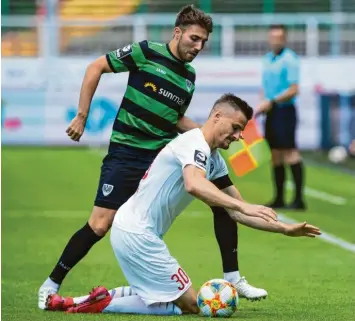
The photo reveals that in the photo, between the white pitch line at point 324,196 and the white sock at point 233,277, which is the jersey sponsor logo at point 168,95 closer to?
the white sock at point 233,277

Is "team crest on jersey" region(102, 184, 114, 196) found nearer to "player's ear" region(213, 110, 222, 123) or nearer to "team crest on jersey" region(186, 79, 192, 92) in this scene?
"team crest on jersey" region(186, 79, 192, 92)

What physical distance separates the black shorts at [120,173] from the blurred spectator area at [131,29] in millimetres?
20153

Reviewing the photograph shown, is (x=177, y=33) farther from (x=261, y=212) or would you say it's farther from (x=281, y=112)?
(x=281, y=112)

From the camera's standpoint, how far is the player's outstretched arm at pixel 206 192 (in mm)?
6507

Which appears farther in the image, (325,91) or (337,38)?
(337,38)

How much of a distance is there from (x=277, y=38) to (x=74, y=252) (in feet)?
24.3

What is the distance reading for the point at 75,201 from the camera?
16.1 meters

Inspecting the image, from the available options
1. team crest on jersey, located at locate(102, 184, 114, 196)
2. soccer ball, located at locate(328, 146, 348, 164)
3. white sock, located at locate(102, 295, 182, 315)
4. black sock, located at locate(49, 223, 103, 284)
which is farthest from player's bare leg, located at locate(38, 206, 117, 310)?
soccer ball, located at locate(328, 146, 348, 164)

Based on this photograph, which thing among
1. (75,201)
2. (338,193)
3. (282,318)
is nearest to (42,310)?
(282,318)

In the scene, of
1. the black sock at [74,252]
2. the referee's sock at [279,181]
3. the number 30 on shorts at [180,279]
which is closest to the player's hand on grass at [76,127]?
the black sock at [74,252]

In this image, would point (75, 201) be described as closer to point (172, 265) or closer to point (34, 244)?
point (34, 244)

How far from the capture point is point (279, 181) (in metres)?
14.8

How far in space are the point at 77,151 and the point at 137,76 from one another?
706 inches

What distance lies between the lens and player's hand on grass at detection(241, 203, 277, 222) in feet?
20.7
